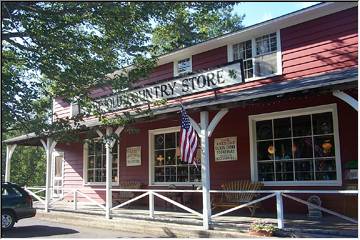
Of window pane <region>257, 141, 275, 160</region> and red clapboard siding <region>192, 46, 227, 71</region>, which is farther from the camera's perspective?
red clapboard siding <region>192, 46, 227, 71</region>

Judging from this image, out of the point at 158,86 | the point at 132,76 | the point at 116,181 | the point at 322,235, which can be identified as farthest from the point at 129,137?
the point at 322,235

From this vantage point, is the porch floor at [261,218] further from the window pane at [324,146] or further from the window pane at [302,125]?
the window pane at [302,125]

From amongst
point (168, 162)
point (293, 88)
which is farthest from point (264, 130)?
point (168, 162)

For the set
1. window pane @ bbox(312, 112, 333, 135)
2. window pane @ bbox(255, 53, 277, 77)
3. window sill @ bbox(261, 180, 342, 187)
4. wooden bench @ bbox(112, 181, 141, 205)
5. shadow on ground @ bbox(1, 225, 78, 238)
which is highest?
window pane @ bbox(255, 53, 277, 77)

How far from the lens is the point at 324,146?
11945mm

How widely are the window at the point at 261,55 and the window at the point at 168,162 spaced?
3405 mm

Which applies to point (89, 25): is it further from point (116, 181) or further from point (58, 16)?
point (116, 181)

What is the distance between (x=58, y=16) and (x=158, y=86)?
5.29 metres

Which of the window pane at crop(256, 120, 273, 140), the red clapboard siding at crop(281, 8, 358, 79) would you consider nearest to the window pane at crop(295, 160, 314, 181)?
the window pane at crop(256, 120, 273, 140)

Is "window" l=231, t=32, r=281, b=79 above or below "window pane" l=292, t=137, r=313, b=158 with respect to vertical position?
above

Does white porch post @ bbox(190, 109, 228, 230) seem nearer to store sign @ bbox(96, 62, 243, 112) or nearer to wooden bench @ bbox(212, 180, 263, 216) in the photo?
store sign @ bbox(96, 62, 243, 112)

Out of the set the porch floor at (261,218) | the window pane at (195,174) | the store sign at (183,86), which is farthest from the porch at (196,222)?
the store sign at (183,86)

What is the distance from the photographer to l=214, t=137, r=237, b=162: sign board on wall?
543 inches

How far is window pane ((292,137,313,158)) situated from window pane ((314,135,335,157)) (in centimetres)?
17
